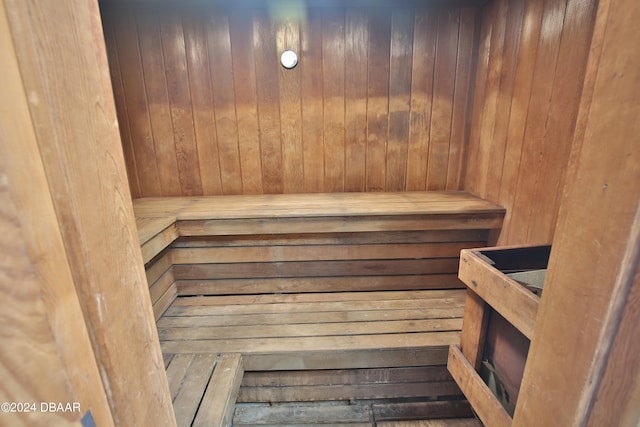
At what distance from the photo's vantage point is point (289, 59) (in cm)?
196

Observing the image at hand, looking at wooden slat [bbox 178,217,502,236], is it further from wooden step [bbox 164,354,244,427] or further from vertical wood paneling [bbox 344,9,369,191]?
wooden step [bbox 164,354,244,427]

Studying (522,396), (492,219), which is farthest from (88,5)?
(492,219)

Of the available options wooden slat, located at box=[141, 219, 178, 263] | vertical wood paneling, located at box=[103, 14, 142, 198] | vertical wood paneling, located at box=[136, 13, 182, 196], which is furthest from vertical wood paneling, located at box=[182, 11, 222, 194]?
wooden slat, located at box=[141, 219, 178, 263]

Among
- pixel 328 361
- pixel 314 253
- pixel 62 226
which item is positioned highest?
pixel 62 226

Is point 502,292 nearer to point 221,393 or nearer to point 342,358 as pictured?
point 342,358

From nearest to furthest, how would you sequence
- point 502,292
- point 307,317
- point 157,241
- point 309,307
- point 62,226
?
point 62,226
point 502,292
point 157,241
point 307,317
point 309,307

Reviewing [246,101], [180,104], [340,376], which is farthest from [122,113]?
[340,376]

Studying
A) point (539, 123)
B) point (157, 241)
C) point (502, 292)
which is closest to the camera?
point (502, 292)

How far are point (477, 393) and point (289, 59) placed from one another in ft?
7.13

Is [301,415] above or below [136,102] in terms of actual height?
below

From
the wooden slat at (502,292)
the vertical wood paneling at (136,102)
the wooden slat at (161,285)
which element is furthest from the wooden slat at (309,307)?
the vertical wood paneling at (136,102)

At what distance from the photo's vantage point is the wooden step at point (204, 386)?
106cm

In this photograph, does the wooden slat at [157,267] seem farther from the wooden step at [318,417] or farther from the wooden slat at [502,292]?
the wooden slat at [502,292]

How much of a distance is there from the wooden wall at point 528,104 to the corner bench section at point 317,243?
0.22 meters
